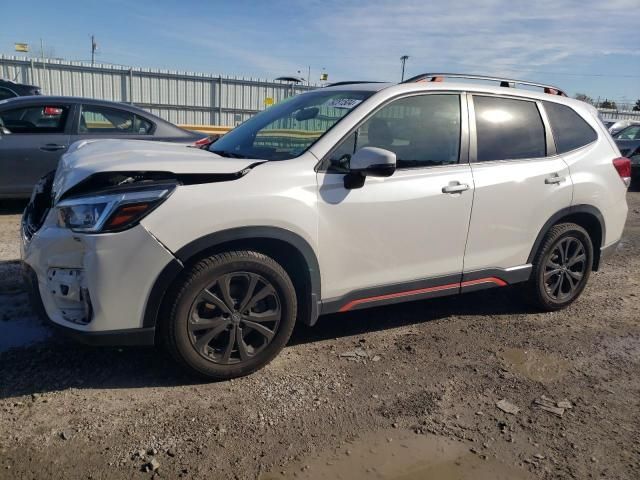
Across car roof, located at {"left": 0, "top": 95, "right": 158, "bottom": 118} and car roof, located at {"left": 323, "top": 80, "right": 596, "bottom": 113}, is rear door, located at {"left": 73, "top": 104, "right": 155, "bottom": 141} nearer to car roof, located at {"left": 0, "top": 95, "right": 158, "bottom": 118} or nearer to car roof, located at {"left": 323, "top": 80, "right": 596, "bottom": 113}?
car roof, located at {"left": 0, "top": 95, "right": 158, "bottom": 118}

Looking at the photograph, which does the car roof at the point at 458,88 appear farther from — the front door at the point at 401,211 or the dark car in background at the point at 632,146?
the dark car in background at the point at 632,146

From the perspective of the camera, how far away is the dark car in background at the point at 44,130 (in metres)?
6.78

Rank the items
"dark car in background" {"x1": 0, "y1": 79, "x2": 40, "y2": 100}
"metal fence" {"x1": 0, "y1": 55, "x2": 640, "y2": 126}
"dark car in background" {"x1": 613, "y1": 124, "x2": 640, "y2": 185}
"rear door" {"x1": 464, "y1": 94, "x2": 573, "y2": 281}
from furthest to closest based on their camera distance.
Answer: "metal fence" {"x1": 0, "y1": 55, "x2": 640, "y2": 126} → "dark car in background" {"x1": 613, "y1": 124, "x2": 640, "y2": 185} → "dark car in background" {"x1": 0, "y1": 79, "x2": 40, "y2": 100} → "rear door" {"x1": 464, "y1": 94, "x2": 573, "y2": 281}

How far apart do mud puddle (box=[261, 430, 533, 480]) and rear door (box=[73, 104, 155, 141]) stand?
5.61m

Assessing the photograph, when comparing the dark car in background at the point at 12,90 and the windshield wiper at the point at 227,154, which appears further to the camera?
the dark car in background at the point at 12,90

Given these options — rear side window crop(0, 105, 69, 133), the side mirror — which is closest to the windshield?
the side mirror

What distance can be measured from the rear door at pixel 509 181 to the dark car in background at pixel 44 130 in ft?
13.2

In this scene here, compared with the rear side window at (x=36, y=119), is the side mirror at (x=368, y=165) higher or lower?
lower

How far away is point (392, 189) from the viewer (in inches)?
139

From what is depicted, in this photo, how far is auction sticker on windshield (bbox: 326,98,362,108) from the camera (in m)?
3.66

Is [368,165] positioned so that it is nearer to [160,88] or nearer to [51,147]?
[51,147]

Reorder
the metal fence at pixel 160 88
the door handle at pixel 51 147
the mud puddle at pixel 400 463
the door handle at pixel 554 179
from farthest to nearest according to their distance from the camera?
the metal fence at pixel 160 88, the door handle at pixel 51 147, the door handle at pixel 554 179, the mud puddle at pixel 400 463

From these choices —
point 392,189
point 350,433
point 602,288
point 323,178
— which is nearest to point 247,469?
point 350,433

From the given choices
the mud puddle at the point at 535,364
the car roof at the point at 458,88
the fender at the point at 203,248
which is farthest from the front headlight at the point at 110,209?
the mud puddle at the point at 535,364
